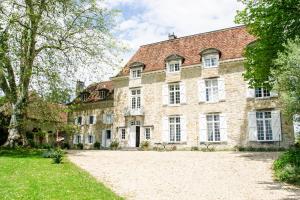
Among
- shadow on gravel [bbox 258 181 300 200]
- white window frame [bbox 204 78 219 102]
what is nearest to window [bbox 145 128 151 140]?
white window frame [bbox 204 78 219 102]

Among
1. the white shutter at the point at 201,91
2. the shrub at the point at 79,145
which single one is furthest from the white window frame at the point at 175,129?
the shrub at the point at 79,145

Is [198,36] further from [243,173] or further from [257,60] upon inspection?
[243,173]

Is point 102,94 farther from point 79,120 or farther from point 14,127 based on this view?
point 14,127

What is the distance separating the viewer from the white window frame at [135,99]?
30.6 metres

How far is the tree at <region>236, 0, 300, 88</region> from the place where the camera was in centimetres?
1627

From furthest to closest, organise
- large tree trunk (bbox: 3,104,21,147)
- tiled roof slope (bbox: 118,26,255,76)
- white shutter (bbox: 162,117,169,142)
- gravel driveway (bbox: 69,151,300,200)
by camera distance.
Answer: white shutter (bbox: 162,117,169,142)
tiled roof slope (bbox: 118,26,255,76)
large tree trunk (bbox: 3,104,21,147)
gravel driveway (bbox: 69,151,300,200)

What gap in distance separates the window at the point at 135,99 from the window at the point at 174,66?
3.83m

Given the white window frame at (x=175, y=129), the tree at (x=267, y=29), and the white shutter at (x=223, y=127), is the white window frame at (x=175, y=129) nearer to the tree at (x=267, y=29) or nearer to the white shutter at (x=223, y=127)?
the white shutter at (x=223, y=127)

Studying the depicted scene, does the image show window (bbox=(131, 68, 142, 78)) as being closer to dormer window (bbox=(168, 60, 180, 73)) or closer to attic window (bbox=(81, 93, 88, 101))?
dormer window (bbox=(168, 60, 180, 73))

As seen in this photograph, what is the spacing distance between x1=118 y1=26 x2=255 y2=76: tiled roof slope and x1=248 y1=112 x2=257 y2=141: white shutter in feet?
16.3

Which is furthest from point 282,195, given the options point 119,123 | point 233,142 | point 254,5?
point 119,123

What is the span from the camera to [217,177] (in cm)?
1205

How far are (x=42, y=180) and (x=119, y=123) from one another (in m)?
20.8

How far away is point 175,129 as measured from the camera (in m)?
28.2
